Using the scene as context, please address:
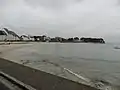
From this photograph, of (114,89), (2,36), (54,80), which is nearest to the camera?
(54,80)

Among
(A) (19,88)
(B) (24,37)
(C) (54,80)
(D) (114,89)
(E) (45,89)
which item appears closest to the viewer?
(E) (45,89)

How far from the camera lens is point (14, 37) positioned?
153875 millimetres

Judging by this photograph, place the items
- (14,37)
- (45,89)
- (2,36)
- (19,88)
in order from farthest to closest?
(14,37)
(2,36)
(19,88)
(45,89)

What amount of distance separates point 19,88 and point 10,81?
1688mm

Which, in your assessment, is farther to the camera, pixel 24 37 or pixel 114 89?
pixel 24 37

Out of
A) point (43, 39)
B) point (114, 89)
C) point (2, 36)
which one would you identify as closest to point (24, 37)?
point (43, 39)

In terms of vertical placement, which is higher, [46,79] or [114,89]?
[46,79]

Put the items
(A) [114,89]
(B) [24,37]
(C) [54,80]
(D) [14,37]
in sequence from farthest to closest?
1. (B) [24,37]
2. (D) [14,37]
3. (A) [114,89]
4. (C) [54,80]

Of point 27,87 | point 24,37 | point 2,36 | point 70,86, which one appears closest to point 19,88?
point 27,87

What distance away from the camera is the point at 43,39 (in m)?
185

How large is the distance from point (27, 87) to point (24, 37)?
567ft

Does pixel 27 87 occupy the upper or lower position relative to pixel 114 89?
upper

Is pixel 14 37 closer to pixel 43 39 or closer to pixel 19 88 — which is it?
pixel 43 39

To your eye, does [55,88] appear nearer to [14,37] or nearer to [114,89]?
[114,89]
